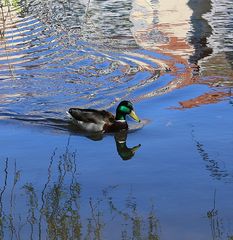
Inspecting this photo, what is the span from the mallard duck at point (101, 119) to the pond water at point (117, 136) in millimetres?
175

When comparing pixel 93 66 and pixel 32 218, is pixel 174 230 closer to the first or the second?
pixel 32 218

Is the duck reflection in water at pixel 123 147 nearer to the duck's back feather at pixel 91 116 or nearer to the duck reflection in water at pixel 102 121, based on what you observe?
the duck reflection in water at pixel 102 121

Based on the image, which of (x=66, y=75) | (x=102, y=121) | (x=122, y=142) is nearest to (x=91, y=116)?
(x=102, y=121)

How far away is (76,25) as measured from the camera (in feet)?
71.6

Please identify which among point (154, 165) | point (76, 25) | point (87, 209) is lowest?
point (76, 25)

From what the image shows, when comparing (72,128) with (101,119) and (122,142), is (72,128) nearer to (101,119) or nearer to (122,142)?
(101,119)

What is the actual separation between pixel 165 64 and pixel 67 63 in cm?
221

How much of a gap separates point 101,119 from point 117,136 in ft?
1.29

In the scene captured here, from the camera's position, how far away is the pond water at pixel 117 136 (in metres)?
7.16

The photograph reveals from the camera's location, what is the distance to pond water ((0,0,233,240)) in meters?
7.16

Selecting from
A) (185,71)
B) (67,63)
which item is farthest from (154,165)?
(67,63)

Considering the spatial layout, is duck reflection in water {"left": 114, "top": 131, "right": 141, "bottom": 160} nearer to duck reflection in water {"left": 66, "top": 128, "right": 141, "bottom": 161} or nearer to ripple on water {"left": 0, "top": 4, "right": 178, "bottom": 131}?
duck reflection in water {"left": 66, "top": 128, "right": 141, "bottom": 161}

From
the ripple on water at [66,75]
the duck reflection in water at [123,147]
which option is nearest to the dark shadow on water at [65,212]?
the duck reflection in water at [123,147]

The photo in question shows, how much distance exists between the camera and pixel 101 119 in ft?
36.7
